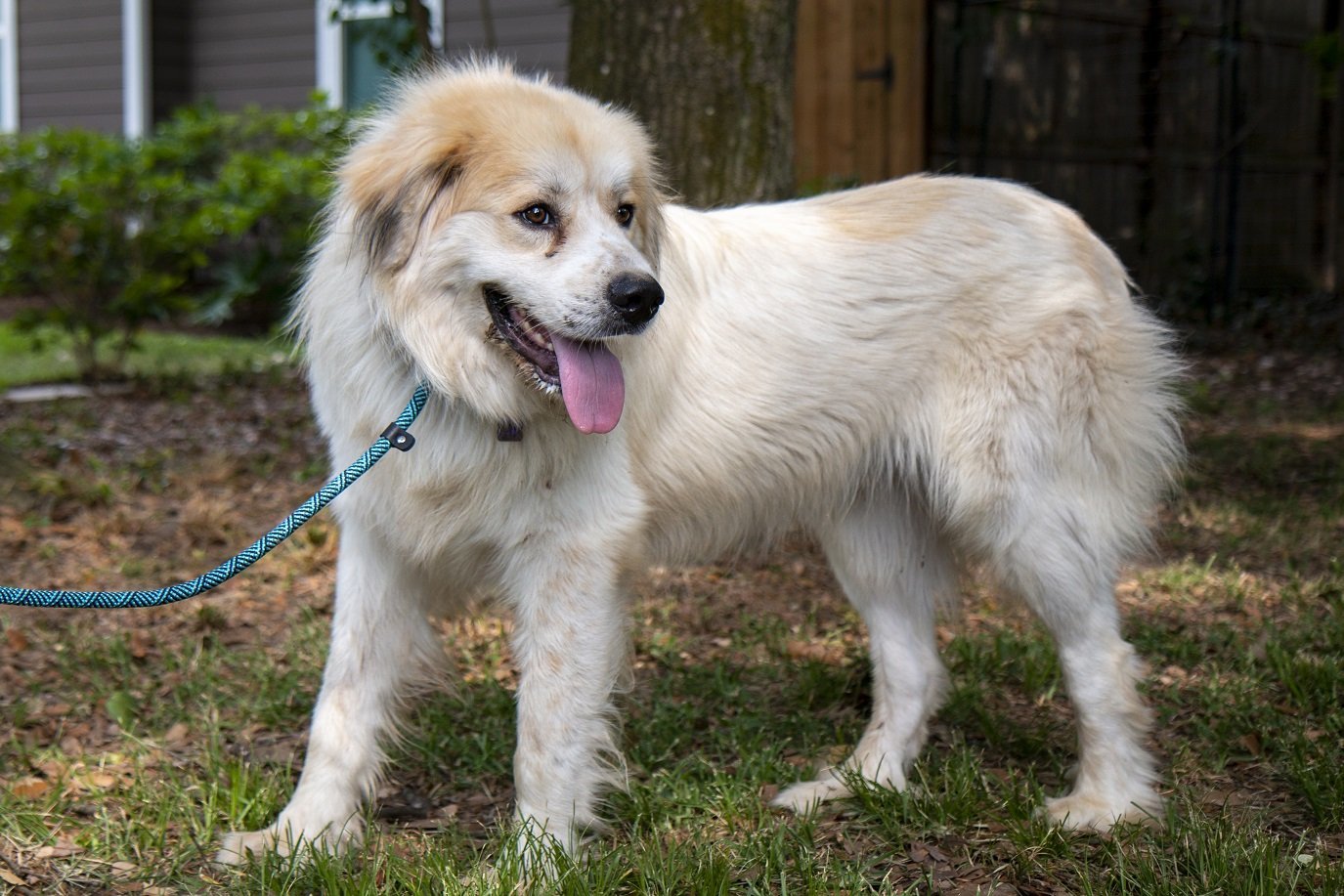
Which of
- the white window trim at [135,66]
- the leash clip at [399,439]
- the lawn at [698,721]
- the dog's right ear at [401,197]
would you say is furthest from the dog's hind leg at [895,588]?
the white window trim at [135,66]

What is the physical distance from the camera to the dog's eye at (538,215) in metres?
2.88

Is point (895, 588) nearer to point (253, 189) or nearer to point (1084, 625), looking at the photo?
point (1084, 625)

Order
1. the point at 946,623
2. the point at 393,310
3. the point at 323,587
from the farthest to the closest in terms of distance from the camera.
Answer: the point at 323,587 → the point at 946,623 → the point at 393,310

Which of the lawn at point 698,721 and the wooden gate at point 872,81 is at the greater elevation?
the wooden gate at point 872,81

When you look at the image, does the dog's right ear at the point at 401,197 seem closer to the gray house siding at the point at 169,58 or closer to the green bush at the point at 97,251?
the green bush at the point at 97,251

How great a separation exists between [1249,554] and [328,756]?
3640 mm

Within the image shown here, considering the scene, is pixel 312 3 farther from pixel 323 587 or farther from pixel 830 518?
pixel 830 518

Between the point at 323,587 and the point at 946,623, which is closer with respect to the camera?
the point at 946,623

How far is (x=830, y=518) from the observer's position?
12.5 feet

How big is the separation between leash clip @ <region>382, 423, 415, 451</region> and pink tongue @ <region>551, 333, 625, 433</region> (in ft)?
1.16

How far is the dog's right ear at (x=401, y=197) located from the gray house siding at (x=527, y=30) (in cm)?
847

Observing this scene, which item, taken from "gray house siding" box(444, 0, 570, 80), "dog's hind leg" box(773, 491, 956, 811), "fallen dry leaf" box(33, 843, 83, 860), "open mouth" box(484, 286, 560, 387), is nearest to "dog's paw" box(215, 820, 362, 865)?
"fallen dry leaf" box(33, 843, 83, 860)

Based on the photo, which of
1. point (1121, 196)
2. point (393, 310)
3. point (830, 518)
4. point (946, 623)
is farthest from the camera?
point (1121, 196)

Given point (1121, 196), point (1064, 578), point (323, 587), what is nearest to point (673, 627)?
point (323, 587)
